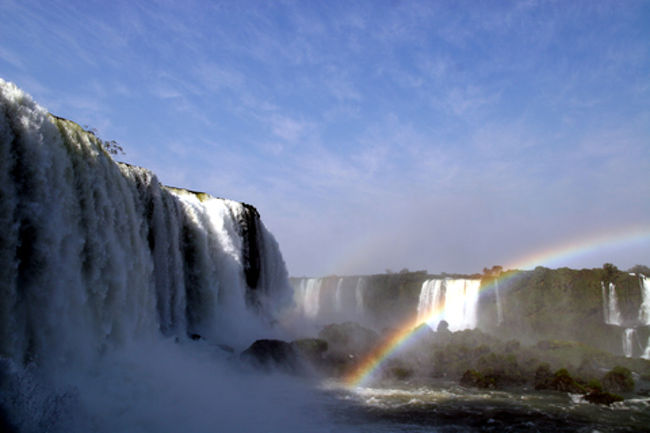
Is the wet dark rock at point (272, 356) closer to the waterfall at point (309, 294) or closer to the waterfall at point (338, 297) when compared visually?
the waterfall at point (338, 297)

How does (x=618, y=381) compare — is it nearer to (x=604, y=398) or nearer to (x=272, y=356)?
(x=604, y=398)

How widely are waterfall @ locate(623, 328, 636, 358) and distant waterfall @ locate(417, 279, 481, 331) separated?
8.77 metres

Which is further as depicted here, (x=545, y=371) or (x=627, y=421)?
(x=545, y=371)

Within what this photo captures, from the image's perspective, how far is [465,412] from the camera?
37.7ft

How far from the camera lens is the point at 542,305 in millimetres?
27250

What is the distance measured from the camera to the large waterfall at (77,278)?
7.67m

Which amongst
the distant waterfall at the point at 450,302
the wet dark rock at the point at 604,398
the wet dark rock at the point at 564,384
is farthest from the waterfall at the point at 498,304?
the wet dark rock at the point at 604,398

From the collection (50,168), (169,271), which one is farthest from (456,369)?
(50,168)

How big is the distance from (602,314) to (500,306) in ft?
19.0

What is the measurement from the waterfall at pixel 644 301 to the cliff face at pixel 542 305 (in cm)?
7

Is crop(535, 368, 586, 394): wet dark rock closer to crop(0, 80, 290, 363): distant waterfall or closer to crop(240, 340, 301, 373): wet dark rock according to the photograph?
crop(240, 340, 301, 373): wet dark rock

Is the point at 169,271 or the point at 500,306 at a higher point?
the point at 500,306

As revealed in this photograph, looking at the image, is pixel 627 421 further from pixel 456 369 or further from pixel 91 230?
pixel 91 230

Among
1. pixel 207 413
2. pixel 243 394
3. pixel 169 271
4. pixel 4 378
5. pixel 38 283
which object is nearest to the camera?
pixel 4 378
